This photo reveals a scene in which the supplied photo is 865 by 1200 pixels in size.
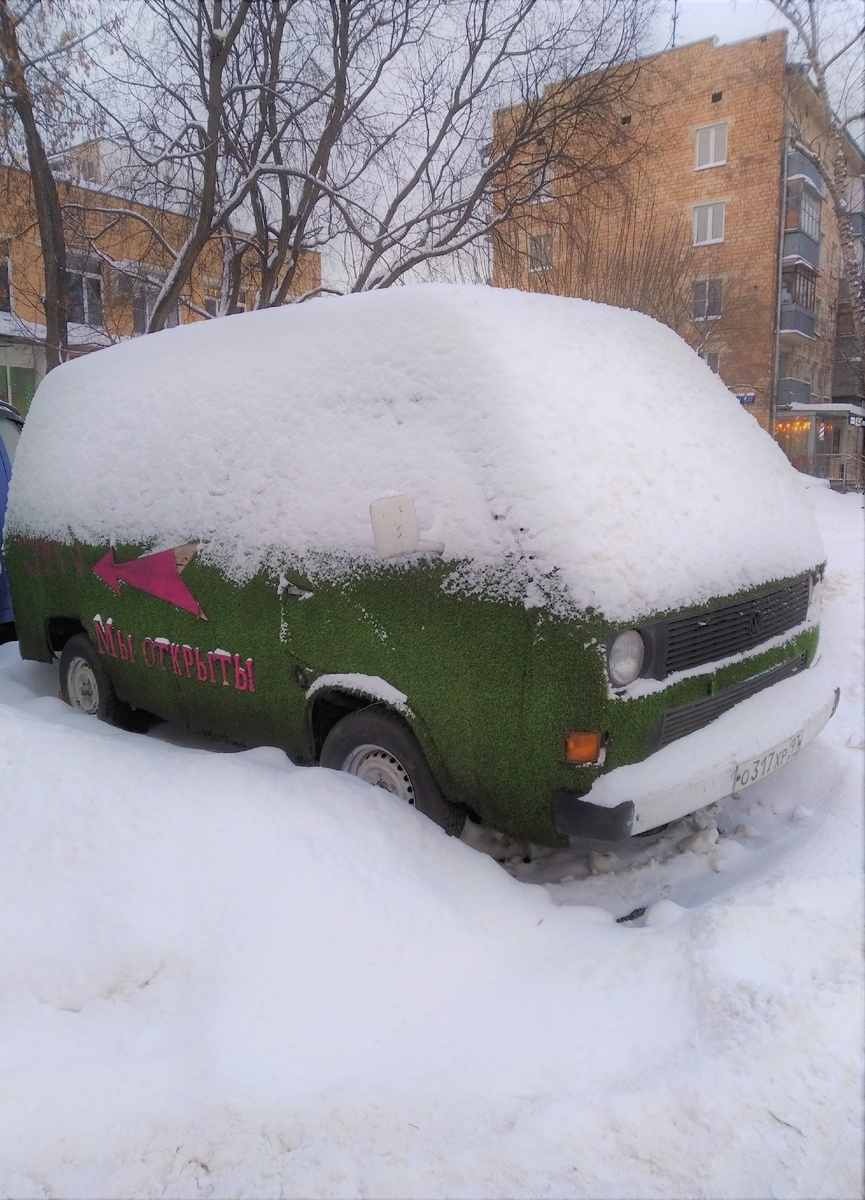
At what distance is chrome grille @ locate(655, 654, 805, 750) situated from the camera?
2.92 meters

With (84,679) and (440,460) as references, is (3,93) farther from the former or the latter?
(440,460)

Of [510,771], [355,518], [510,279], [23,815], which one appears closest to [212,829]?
[23,815]

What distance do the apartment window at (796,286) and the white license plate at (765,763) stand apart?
31658 millimetres

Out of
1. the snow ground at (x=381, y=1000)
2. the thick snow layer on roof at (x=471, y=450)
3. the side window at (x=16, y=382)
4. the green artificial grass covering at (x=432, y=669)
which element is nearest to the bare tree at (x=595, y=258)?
the thick snow layer on roof at (x=471, y=450)

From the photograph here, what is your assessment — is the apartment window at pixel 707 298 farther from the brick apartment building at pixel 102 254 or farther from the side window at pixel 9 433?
the side window at pixel 9 433

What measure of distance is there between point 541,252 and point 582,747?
42.2ft

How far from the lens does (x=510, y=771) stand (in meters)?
2.86

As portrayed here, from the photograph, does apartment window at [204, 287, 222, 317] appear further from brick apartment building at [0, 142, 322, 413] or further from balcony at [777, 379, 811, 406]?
balcony at [777, 379, 811, 406]

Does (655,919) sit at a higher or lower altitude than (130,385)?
lower

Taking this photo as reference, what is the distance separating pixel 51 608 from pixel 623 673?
366 centimetres

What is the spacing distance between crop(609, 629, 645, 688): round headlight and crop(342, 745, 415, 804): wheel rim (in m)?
0.93

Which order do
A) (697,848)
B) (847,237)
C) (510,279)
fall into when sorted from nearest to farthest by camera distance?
(697,848) → (847,237) → (510,279)

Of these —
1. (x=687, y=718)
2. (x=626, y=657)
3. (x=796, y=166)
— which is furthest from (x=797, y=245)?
(x=626, y=657)

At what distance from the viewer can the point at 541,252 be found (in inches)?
547
